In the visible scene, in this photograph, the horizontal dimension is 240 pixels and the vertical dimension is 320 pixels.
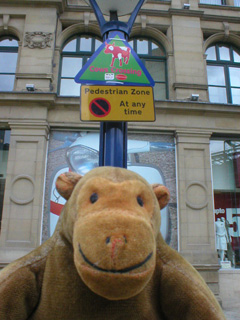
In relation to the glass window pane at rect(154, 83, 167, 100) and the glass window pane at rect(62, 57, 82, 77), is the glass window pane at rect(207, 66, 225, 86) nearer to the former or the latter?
the glass window pane at rect(154, 83, 167, 100)

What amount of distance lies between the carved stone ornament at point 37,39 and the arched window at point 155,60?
3297mm

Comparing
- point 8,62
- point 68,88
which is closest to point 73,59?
point 68,88

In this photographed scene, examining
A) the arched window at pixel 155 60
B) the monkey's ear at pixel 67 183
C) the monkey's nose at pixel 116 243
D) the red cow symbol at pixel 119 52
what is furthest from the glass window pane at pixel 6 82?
the monkey's nose at pixel 116 243

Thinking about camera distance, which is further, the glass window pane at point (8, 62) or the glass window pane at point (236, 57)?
the glass window pane at point (236, 57)

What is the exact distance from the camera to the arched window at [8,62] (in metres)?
10.3

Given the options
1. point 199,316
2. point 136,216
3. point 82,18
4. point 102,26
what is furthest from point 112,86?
Answer: point 82,18

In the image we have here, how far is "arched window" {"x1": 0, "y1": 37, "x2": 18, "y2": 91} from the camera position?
10.3m

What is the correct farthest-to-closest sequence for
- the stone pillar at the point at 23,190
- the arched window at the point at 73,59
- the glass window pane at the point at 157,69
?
the glass window pane at the point at 157,69
the arched window at the point at 73,59
the stone pillar at the point at 23,190

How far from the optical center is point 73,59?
10773mm

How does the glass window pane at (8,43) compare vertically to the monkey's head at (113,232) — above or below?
above

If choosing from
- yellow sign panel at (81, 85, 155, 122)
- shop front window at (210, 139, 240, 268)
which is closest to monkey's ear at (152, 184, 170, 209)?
yellow sign panel at (81, 85, 155, 122)

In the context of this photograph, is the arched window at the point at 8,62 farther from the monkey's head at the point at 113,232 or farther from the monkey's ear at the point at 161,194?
the monkey's head at the point at 113,232

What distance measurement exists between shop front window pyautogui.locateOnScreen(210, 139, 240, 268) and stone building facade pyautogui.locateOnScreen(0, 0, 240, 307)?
0.04m

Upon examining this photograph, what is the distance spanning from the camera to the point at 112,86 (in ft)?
9.86
